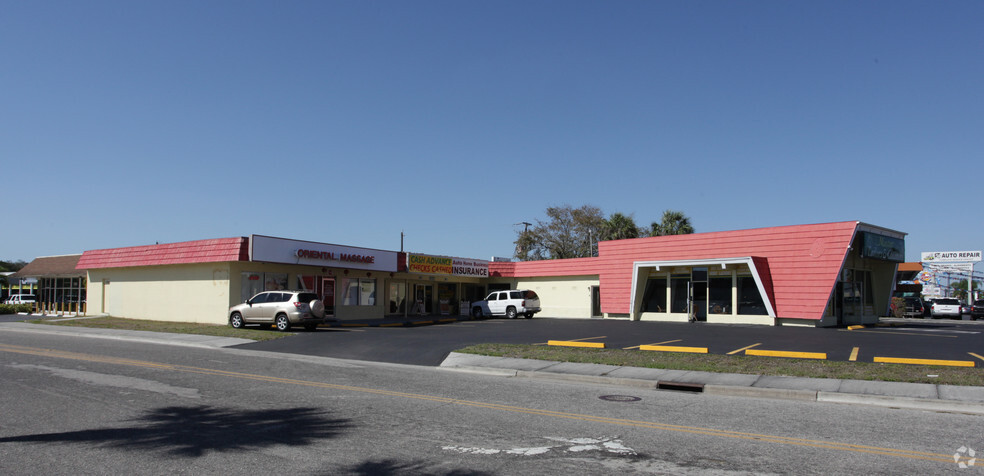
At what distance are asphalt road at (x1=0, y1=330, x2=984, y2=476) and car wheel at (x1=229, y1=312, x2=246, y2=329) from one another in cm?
1398

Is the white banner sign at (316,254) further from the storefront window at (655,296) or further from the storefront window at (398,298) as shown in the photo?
the storefront window at (655,296)

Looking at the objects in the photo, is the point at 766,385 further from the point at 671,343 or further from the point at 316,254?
the point at 316,254

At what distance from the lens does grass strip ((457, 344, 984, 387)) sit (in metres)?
12.4

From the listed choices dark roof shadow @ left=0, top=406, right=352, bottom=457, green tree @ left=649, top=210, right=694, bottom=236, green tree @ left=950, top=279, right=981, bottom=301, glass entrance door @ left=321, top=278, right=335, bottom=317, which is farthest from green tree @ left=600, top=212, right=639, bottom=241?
green tree @ left=950, top=279, right=981, bottom=301

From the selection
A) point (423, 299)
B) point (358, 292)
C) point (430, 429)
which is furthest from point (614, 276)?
point (430, 429)

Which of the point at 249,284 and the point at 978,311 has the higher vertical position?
the point at 249,284

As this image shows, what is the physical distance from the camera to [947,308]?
47.6 meters

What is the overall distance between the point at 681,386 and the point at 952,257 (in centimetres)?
9615

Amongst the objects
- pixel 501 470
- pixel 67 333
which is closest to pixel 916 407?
pixel 501 470

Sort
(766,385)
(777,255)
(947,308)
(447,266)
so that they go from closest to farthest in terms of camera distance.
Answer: (766,385) < (777,255) < (447,266) < (947,308)

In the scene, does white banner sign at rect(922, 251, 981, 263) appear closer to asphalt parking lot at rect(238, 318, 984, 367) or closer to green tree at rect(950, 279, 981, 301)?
green tree at rect(950, 279, 981, 301)

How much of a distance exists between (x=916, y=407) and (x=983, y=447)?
3357 millimetres

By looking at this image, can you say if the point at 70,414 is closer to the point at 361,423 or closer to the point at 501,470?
the point at 361,423

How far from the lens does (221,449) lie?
272 inches
